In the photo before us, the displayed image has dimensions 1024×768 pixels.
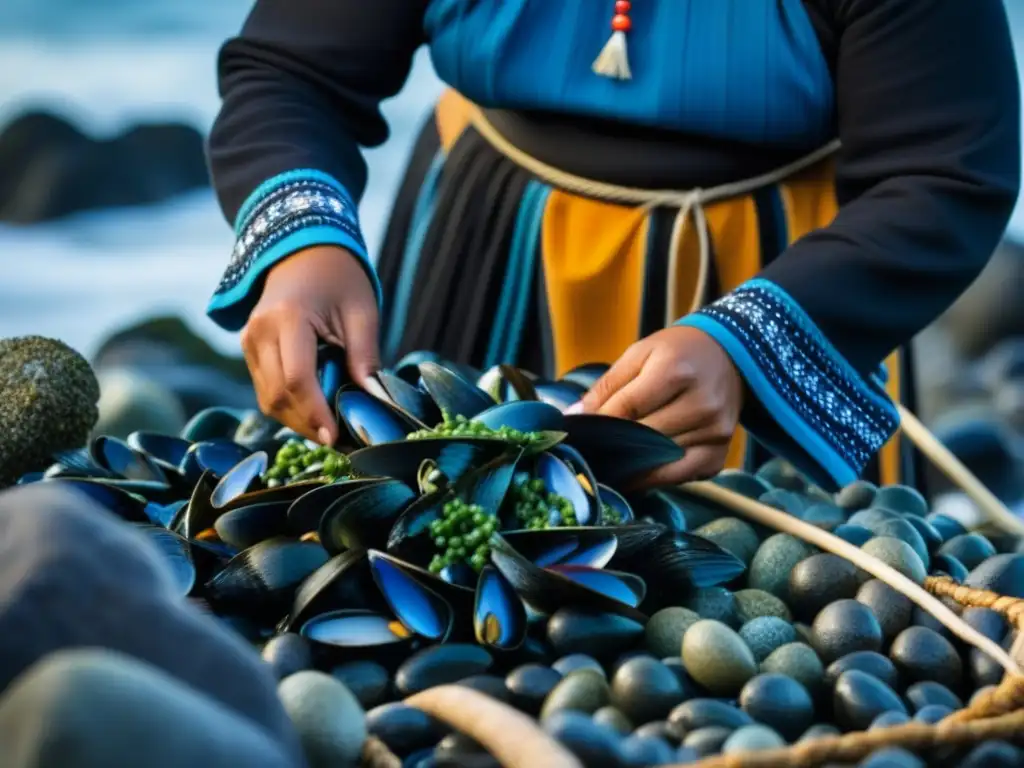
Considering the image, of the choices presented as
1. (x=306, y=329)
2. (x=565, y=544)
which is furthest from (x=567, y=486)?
(x=306, y=329)

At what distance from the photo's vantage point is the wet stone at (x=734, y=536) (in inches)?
30.5

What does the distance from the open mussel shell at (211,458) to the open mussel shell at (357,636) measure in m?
0.20

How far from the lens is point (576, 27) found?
1013mm

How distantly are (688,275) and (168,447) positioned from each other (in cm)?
49

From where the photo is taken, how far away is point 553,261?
1141 mm

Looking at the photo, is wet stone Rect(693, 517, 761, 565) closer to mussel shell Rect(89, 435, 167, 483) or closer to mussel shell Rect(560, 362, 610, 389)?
mussel shell Rect(560, 362, 610, 389)

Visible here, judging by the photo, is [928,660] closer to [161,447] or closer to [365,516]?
[365,516]

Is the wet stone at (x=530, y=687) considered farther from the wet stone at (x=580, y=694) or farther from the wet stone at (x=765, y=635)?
the wet stone at (x=765, y=635)

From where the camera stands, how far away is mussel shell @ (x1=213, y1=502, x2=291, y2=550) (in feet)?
2.27

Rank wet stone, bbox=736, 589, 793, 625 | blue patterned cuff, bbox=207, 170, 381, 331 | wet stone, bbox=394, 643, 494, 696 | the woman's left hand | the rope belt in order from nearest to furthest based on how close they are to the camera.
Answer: wet stone, bbox=394, 643, 494, 696
wet stone, bbox=736, 589, 793, 625
the woman's left hand
blue patterned cuff, bbox=207, 170, 381, 331
the rope belt

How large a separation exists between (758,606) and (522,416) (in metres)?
0.17

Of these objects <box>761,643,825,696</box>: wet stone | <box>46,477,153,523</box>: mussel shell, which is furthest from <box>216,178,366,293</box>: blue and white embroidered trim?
<box>761,643,825,696</box>: wet stone

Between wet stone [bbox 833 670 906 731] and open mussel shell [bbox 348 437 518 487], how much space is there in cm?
21

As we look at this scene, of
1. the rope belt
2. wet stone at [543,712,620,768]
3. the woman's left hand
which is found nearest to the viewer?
wet stone at [543,712,620,768]
